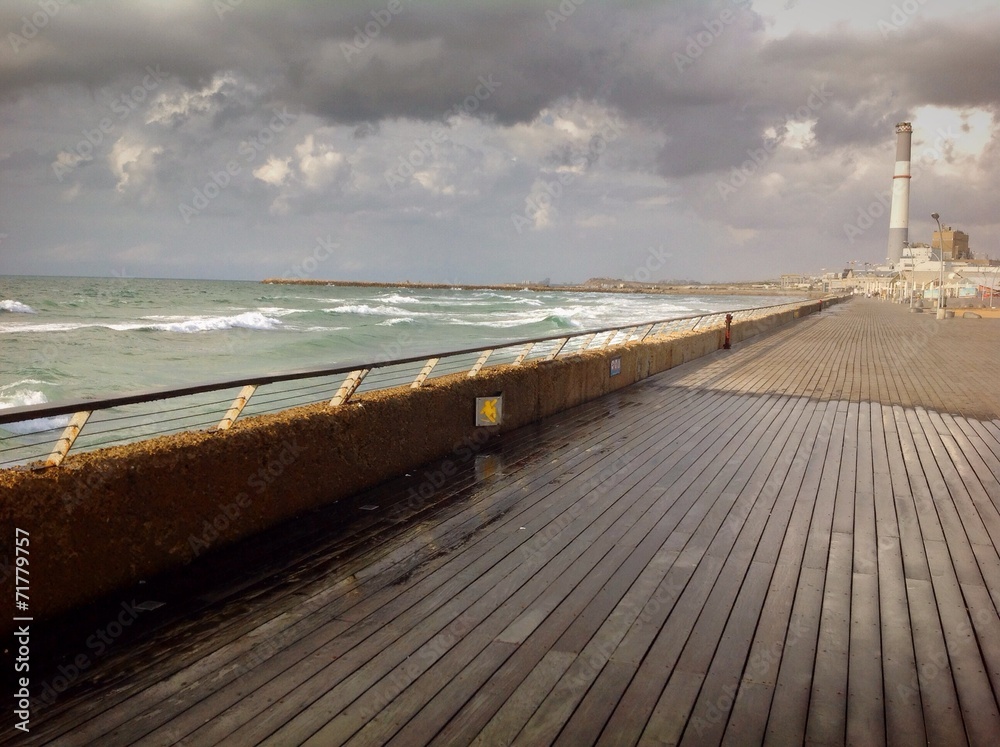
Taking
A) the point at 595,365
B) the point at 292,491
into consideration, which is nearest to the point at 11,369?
the point at 595,365

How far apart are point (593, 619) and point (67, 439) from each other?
110 inches

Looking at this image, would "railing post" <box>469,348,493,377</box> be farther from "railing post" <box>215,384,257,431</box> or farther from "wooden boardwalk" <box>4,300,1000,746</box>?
"railing post" <box>215,384,257,431</box>

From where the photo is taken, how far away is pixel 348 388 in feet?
18.5

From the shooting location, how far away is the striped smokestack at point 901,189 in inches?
5276

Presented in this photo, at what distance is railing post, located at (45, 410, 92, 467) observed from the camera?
3562 millimetres

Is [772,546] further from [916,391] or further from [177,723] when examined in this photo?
[916,391]

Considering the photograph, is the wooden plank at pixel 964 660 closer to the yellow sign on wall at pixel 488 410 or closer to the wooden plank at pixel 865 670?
the wooden plank at pixel 865 670

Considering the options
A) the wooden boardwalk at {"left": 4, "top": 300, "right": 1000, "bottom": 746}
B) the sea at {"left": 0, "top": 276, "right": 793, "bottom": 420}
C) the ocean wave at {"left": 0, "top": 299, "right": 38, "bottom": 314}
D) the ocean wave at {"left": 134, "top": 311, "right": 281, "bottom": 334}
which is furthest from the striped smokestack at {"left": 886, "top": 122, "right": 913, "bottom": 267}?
the wooden boardwalk at {"left": 4, "top": 300, "right": 1000, "bottom": 746}

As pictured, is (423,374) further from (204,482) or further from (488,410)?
(204,482)

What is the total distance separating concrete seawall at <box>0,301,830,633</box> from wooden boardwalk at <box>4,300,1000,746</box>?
26 centimetres

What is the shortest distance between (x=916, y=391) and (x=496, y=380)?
823cm

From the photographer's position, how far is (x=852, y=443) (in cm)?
795

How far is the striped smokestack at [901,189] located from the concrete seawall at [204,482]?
151720 mm

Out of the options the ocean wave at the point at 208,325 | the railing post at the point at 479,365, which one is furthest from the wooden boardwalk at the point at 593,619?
the ocean wave at the point at 208,325
